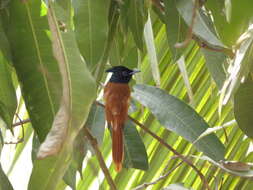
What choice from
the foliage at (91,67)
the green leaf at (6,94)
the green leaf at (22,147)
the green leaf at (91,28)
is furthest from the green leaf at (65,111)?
the green leaf at (22,147)

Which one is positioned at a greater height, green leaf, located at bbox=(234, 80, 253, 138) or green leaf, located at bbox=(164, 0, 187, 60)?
green leaf, located at bbox=(164, 0, 187, 60)

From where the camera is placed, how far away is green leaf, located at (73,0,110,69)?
862 mm

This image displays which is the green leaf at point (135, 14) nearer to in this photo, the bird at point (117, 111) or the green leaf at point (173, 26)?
the green leaf at point (173, 26)

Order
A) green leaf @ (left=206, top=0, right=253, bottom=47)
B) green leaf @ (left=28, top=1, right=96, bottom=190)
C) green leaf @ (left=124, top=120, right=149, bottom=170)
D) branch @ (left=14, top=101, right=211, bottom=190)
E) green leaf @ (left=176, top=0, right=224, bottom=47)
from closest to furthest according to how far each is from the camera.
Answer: green leaf @ (left=28, top=1, right=96, bottom=190), green leaf @ (left=206, top=0, right=253, bottom=47), green leaf @ (left=176, top=0, right=224, bottom=47), branch @ (left=14, top=101, right=211, bottom=190), green leaf @ (left=124, top=120, right=149, bottom=170)

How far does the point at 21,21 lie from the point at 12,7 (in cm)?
2

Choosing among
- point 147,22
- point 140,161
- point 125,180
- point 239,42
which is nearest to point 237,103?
point 239,42

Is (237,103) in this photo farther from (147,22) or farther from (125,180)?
(125,180)

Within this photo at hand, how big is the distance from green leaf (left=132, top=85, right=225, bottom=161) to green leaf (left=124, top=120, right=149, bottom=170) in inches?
3.4

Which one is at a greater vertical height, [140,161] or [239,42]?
[239,42]

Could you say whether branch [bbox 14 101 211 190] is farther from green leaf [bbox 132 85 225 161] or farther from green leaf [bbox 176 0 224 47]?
green leaf [bbox 176 0 224 47]

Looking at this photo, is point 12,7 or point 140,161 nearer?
point 12,7

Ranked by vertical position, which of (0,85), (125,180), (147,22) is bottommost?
(125,180)

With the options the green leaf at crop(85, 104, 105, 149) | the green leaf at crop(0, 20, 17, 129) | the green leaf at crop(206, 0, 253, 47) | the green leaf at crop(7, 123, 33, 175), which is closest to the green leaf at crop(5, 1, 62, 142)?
the green leaf at crop(0, 20, 17, 129)

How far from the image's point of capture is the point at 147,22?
1.19 m
